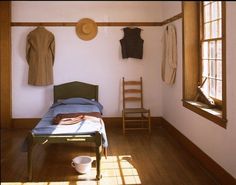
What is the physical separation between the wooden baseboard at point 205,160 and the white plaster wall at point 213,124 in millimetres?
53

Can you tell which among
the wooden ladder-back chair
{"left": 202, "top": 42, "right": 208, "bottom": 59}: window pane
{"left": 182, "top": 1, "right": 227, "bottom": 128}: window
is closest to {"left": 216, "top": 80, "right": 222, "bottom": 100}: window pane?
{"left": 182, "top": 1, "right": 227, "bottom": 128}: window

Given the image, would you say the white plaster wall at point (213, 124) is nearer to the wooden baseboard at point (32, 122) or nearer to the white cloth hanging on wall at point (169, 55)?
the white cloth hanging on wall at point (169, 55)

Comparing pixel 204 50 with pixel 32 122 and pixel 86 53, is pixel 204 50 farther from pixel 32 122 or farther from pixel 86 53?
pixel 32 122

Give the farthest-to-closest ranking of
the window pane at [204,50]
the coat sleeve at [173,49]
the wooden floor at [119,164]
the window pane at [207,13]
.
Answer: the coat sleeve at [173,49], the window pane at [204,50], the window pane at [207,13], the wooden floor at [119,164]

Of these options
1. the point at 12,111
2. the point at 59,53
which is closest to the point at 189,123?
the point at 59,53

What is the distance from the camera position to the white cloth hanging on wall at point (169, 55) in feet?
17.6

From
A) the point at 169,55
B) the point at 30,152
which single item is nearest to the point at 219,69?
the point at 169,55

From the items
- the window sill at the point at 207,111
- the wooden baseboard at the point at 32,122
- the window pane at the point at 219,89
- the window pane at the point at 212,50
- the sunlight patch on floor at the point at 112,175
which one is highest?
the window pane at the point at 212,50

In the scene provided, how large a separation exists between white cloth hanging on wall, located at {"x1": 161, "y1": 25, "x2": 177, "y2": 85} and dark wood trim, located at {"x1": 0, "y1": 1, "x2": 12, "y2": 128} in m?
2.92

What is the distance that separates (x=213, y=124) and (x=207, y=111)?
210mm

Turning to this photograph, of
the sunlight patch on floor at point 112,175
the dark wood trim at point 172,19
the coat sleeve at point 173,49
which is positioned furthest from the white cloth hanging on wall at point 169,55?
the sunlight patch on floor at point 112,175

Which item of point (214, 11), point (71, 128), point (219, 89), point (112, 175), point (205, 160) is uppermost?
point (214, 11)

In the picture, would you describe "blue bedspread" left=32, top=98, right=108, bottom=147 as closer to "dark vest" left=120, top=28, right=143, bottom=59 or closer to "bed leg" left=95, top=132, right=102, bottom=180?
"bed leg" left=95, top=132, right=102, bottom=180

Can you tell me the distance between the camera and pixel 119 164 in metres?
4.21
